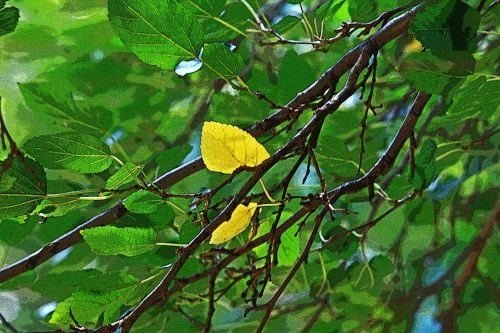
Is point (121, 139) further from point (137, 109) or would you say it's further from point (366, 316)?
point (366, 316)

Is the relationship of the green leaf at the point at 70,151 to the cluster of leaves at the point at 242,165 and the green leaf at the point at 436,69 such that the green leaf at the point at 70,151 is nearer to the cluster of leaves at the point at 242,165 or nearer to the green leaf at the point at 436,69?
the cluster of leaves at the point at 242,165

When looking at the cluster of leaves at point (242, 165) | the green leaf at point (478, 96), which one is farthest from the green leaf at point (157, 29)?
the green leaf at point (478, 96)

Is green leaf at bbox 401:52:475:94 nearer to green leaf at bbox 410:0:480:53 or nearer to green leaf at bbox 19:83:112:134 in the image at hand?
green leaf at bbox 410:0:480:53

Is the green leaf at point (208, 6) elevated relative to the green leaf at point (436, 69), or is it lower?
lower

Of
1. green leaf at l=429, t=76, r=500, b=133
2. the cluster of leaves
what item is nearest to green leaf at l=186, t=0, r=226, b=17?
the cluster of leaves

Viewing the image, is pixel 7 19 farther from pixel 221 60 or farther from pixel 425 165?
pixel 425 165

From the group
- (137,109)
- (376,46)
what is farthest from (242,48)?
(376,46)

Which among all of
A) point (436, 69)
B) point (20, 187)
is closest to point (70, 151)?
point (20, 187)
